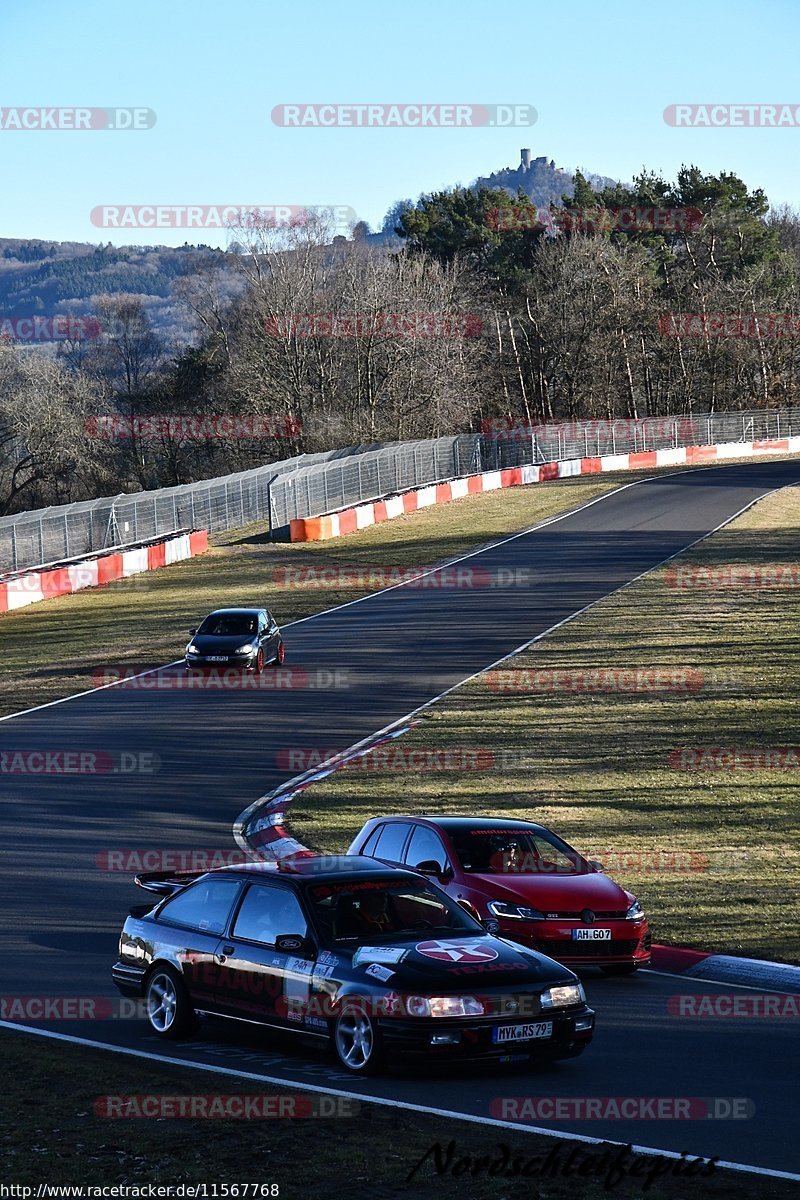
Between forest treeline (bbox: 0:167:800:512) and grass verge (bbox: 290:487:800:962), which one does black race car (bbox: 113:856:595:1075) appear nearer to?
grass verge (bbox: 290:487:800:962)

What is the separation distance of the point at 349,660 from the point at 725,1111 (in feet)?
74.0

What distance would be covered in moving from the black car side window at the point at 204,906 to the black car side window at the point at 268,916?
16 centimetres

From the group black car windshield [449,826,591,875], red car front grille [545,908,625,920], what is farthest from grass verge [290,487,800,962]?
red car front grille [545,908,625,920]

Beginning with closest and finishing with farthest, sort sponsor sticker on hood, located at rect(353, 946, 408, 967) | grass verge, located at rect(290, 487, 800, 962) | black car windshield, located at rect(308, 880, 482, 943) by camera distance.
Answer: sponsor sticker on hood, located at rect(353, 946, 408, 967), black car windshield, located at rect(308, 880, 482, 943), grass verge, located at rect(290, 487, 800, 962)

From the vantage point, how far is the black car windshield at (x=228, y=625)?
29812 mm

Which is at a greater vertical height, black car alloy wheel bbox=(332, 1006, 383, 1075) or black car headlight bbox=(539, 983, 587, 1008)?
black car headlight bbox=(539, 983, 587, 1008)

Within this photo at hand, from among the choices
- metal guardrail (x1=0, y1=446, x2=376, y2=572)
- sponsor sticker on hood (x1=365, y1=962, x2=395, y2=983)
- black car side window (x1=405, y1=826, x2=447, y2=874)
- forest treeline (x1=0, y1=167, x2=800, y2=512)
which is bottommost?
black car side window (x1=405, y1=826, x2=447, y2=874)

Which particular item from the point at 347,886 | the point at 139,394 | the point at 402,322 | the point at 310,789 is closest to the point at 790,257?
the point at 402,322

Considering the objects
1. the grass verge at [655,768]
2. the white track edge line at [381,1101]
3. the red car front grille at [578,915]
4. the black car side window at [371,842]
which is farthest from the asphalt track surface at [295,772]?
the black car side window at [371,842]

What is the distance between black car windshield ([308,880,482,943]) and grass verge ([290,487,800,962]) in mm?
3905

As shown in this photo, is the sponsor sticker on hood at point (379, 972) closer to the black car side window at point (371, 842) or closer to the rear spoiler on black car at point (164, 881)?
the rear spoiler on black car at point (164, 881)

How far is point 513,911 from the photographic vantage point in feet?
39.3

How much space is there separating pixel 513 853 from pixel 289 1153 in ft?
19.3

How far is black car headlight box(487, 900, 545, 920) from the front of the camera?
1191 cm
